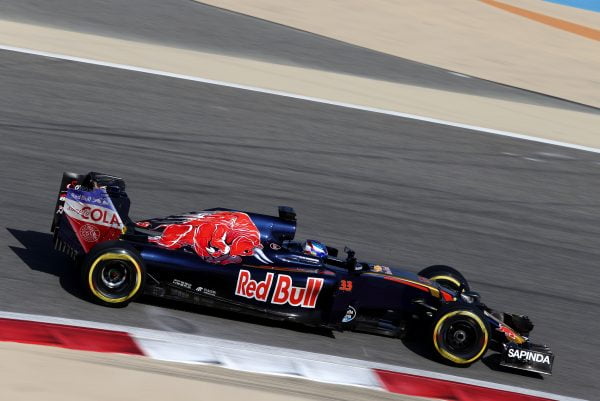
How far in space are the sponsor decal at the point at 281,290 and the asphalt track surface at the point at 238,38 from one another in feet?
37.2

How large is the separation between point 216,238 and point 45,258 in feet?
5.64

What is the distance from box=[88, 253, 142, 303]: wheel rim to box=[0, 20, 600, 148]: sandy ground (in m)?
9.14

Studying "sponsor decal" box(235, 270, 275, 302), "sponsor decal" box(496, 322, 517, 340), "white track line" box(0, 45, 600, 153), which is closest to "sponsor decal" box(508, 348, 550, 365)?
"sponsor decal" box(496, 322, 517, 340)

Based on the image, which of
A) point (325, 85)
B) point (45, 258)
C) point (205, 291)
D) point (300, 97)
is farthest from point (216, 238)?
point (325, 85)

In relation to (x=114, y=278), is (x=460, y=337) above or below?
above

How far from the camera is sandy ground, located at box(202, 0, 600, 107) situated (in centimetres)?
2148

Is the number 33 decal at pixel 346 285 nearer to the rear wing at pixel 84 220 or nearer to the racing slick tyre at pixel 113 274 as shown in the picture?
the racing slick tyre at pixel 113 274

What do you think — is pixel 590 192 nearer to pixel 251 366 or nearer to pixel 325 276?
pixel 325 276

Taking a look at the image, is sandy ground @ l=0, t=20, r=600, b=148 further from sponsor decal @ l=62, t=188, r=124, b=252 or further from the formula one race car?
sponsor decal @ l=62, t=188, r=124, b=252

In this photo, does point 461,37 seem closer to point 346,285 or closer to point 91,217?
point 346,285

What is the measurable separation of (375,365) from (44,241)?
3.44 m

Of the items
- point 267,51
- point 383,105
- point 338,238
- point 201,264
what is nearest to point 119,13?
point 267,51

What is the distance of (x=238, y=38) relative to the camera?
2006 centimetres

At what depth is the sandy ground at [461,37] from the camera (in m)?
21.5
